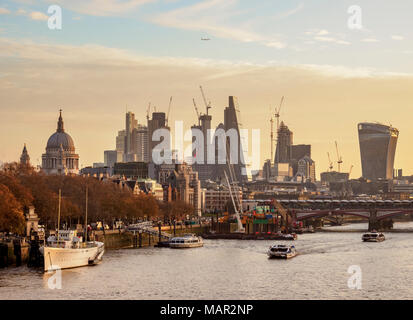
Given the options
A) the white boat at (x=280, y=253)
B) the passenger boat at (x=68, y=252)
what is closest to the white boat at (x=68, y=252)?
the passenger boat at (x=68, y=252)

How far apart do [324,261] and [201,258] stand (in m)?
11.2

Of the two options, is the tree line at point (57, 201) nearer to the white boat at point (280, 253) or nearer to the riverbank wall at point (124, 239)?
the riverbank wall at point (124, 239)

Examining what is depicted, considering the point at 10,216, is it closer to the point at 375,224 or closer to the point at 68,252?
the point at 68,252

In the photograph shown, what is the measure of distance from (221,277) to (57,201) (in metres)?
36.5

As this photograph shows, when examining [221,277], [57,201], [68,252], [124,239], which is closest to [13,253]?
[68,252]

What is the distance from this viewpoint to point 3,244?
67.5m

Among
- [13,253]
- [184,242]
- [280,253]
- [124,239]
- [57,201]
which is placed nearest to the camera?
[13,253]

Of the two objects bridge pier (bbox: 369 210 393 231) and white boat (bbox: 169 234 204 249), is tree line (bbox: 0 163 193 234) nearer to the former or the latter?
white boat (bbox: 169 234 204 249)

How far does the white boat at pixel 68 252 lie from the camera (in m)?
61.9

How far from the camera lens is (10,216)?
73.9 meters

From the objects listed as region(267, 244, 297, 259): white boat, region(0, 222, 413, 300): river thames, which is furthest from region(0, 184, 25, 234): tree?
region(267, 244, 297, 259): white boat

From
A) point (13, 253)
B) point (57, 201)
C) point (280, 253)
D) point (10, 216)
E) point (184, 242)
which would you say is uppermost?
point (57, 201)
